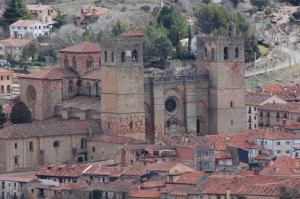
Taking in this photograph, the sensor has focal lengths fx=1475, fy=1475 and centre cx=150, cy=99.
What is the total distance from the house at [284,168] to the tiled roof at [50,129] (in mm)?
17224

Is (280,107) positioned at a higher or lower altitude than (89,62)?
lower

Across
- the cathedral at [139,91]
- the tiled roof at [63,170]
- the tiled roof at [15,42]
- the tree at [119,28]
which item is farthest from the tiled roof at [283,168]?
the tiled roof at [15,42]

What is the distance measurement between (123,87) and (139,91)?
1440 mm

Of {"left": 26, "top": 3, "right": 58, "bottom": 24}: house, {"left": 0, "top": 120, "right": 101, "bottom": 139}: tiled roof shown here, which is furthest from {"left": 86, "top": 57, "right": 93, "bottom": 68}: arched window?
{"left": 26, "top": 3, "right": 58, "bottom": 24}: house

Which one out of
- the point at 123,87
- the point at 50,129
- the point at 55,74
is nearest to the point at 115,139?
the point at 123,87

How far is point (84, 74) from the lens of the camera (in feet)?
379

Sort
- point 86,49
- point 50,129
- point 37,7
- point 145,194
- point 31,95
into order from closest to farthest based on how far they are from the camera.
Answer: point 145,194
point 50,129
point 31,95
point 86,49
point 37,7

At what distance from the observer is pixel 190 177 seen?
93.4 m

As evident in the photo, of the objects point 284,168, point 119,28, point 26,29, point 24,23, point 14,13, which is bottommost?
point 284,168

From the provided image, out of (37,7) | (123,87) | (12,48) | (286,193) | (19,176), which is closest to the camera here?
(286,193)

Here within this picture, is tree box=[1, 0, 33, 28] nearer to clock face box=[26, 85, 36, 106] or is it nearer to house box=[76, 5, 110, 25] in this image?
house box=[76, 5, 110, 25]

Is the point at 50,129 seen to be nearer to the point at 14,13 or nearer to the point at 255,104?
the point at 255,104

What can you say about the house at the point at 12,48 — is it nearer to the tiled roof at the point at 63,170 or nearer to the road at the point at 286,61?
the road at the point at 286,61

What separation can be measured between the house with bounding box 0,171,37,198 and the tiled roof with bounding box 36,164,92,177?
81 centimetres
